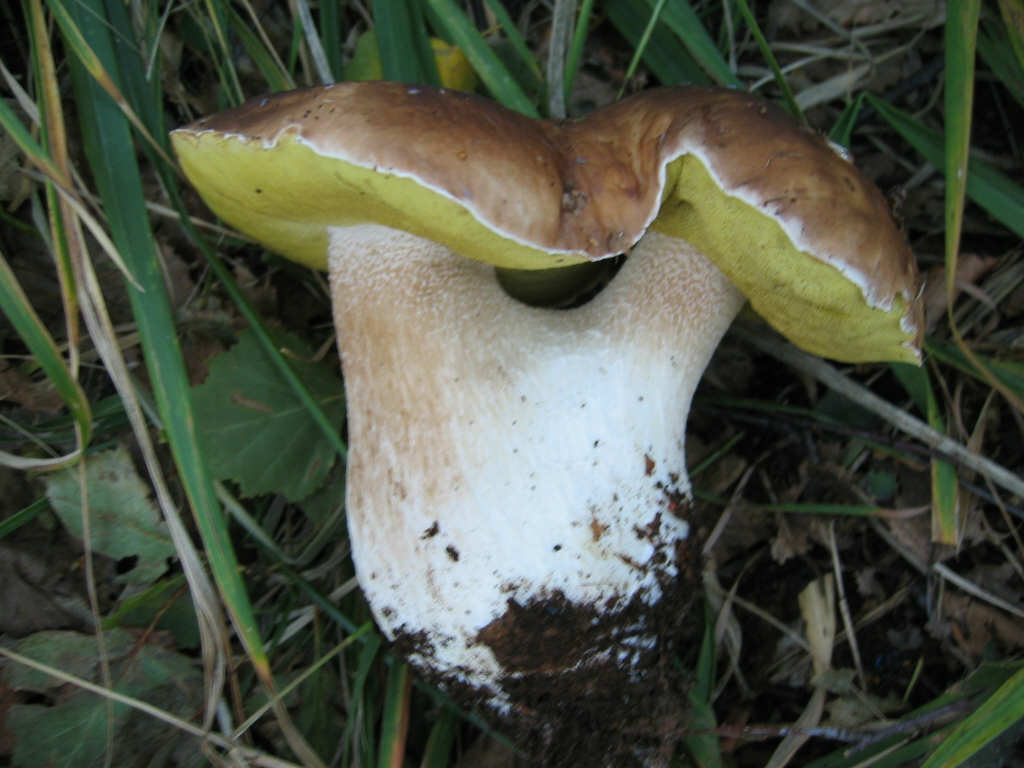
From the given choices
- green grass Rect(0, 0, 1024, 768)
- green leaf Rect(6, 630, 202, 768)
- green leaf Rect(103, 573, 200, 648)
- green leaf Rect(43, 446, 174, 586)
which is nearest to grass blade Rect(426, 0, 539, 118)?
green grass Rect(0, 0, 1024, 768)

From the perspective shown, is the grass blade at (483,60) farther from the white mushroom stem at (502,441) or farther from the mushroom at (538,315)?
the white mushroom stem at (502,441)

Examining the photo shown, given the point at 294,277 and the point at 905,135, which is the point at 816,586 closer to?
the point at 905,135

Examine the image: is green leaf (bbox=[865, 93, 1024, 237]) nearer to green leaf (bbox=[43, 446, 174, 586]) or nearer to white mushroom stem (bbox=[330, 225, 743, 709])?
white mushroom stem (bbox=[330, 225, 743, 709])

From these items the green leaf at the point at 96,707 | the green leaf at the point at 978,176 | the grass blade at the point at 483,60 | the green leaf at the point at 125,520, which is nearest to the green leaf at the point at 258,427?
the green leaf at the point at 125,520

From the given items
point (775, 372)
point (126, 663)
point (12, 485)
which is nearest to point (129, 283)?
point (12, 485)

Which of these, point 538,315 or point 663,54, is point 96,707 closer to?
point 538,315

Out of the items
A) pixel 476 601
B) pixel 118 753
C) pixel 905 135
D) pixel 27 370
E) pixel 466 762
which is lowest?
pixel 466 762

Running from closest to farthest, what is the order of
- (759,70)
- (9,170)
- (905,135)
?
(9,170) < (905,135) < (759,70)

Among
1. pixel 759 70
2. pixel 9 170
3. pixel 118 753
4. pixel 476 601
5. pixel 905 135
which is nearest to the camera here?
pixel 476 601

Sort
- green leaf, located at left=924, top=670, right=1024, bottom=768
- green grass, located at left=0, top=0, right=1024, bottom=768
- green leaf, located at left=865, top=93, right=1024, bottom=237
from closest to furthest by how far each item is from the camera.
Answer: green leaf, located at left=924, top=670, right=1024, bottom=768
green grass, located at left=0, top=0, right=1024, bottom=768
green leaf, located at left=865, top=93, right=1024, bottom=237
